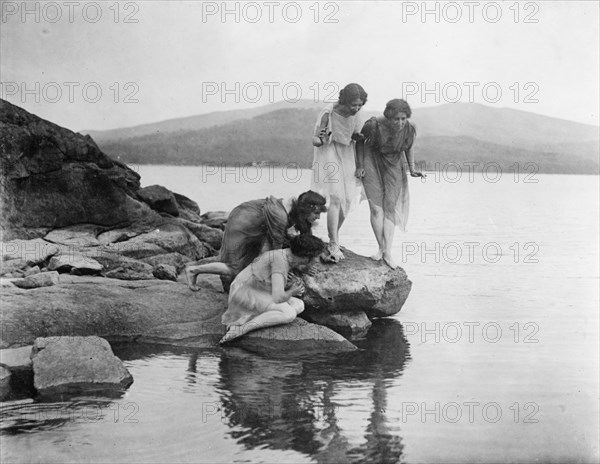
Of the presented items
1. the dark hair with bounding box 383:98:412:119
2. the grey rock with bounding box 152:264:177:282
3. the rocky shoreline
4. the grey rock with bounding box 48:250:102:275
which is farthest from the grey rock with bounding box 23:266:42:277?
the dark hair with bounding box 383:98:412:119

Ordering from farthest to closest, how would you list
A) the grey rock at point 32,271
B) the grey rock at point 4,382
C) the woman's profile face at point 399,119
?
the grey rock at point 32,271, the woman's profile face at point 399,119, the grey rock at point 4,382

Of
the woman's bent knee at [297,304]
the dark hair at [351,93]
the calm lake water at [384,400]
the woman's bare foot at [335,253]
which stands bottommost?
the calm lake water at [384,400]

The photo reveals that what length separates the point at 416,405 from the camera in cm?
611

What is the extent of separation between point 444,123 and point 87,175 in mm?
19846

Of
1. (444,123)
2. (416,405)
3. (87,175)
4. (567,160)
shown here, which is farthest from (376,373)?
(567,160)

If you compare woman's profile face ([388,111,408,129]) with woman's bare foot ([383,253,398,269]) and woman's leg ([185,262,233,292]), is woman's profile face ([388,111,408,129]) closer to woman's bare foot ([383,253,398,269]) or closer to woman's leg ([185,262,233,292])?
woman's bare foot ([383,253,398,269])

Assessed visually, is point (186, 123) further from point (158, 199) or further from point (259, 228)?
point (259, 228)

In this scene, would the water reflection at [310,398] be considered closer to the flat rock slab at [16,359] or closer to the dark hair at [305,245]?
the dark hair at [305,245]

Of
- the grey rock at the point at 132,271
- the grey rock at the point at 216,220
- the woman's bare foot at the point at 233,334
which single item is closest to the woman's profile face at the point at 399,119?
the woman's bare foot at the point at 233,334

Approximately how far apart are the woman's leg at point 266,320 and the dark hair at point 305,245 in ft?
1.68

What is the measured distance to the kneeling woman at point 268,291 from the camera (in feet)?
24.7

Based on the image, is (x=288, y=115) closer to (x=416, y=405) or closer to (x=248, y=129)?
(x=248, y=129)

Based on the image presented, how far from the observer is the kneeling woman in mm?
7516

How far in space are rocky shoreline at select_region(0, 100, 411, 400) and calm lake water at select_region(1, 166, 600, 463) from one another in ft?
1.11
